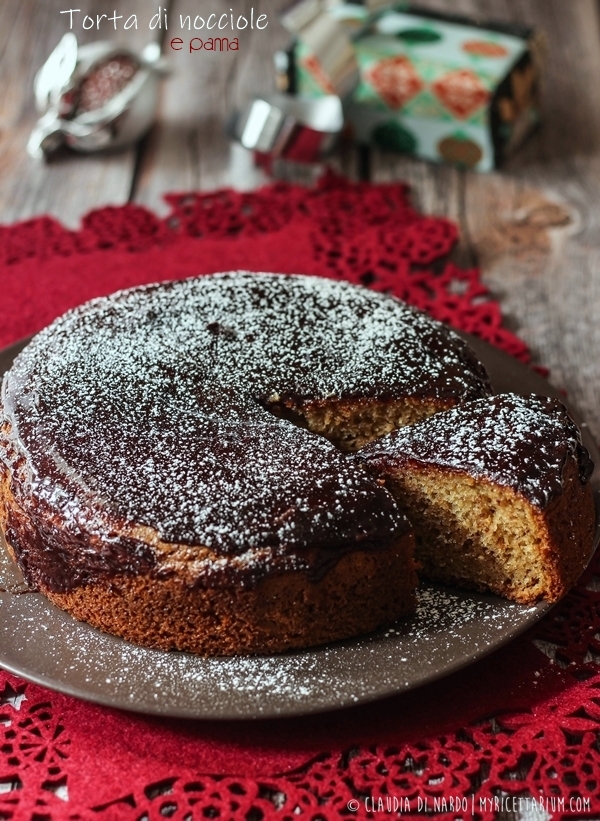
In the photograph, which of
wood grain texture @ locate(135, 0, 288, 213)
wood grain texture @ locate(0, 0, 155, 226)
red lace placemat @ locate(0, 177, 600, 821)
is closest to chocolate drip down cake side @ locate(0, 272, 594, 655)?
red lace placemat @ locate(0, 177, 600, 821)

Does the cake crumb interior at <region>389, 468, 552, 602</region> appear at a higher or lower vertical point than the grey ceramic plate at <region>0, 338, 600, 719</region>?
higher

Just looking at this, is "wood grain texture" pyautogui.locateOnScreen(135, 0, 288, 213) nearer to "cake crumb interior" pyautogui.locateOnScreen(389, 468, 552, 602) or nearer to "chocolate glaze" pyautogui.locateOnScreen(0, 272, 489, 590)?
"chocolate glaze" pyautogui.locateOnScreen(0, 272, 489, 590)

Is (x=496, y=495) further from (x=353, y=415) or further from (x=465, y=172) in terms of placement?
(x=465, y=172)

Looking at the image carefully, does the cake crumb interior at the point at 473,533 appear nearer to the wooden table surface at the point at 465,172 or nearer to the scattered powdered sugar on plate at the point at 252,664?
the scattered powdered sugar on plate at the point at 252,664

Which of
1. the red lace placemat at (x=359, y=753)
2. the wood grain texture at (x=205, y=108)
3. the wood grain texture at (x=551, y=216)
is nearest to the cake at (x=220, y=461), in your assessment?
the red lace placemat at (x=359, y=753)

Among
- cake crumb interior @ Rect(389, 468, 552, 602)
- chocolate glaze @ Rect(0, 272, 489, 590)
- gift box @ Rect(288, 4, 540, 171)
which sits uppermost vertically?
gift box @ Rect(288, 4, 540, 171)

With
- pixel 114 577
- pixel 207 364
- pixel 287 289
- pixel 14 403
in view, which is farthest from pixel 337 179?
pixel 114 577

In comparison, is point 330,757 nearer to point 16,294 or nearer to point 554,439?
point 554,439

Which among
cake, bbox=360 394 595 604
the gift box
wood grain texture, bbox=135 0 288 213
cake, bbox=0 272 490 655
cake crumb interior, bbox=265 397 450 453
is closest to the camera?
cake, bbox=0 272 490 655
